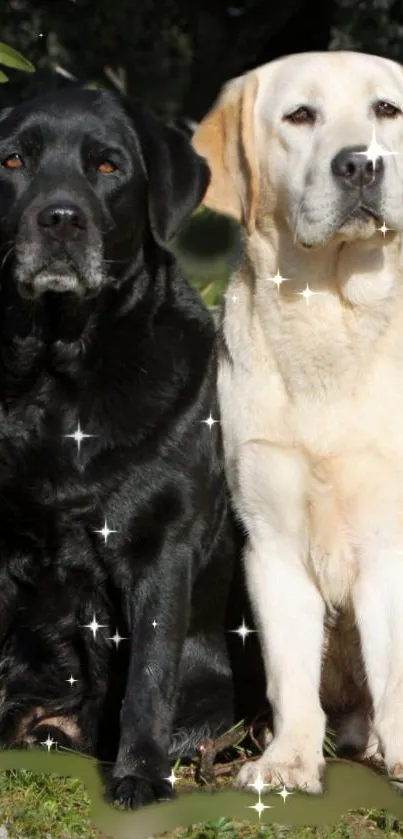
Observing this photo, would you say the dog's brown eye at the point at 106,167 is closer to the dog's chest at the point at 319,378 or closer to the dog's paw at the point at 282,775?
the dog's chest at the point at 319,378

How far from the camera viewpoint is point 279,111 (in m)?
3.54

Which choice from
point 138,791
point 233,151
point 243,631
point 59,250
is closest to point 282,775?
point 138,791

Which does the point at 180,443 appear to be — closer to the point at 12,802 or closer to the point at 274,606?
the point at 274,606

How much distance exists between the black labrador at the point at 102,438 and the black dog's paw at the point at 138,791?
66 millimetres

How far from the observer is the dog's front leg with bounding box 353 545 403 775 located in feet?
11.0

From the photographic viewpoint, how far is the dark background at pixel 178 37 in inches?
259

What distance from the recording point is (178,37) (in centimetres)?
693

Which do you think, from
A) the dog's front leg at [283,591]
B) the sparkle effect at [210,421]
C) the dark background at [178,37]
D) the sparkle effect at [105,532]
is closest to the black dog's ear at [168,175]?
the sparkle effect at [210,421]

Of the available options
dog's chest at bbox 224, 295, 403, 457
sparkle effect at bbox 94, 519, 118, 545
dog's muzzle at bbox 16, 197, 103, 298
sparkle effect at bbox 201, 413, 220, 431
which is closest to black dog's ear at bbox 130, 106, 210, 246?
dog's muzzle at bbox 16, 197, 103, 298

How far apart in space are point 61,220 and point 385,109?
0.82 m

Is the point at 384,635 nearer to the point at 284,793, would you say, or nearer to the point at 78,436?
the point at 284,793

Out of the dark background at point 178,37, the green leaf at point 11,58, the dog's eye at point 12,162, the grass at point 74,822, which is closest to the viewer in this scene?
the grass at point 74,822

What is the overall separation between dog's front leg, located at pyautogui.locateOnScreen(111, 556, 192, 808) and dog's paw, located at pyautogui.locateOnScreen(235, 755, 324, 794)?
0.19 metres

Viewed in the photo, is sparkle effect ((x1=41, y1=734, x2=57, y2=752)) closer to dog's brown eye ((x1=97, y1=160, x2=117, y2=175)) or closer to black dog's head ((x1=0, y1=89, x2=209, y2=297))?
black dog's head ((x1=0, y1=89, x2=209, y2=297))
